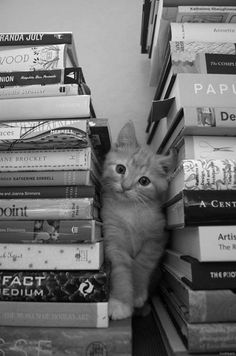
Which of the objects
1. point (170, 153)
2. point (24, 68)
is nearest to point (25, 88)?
point (24, 68)

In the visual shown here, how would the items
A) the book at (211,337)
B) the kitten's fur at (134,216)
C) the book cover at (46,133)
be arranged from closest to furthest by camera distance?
1. the book at (211,337)
2. the book cover at (46,133)
3. the kitten's fur at (134,216)

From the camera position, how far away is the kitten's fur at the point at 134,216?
79 cm

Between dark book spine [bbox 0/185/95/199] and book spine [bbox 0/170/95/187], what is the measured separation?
0.04 feet

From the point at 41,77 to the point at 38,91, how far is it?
4 centimetres

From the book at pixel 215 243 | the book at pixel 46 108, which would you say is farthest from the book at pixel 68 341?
the book at pixel 46 108

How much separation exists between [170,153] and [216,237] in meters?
0.29

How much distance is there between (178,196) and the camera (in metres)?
0.68

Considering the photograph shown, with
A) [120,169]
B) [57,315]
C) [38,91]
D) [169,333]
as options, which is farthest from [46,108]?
[169,333]

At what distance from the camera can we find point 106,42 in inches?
47.0

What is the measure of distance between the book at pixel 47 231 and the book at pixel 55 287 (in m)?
0.08

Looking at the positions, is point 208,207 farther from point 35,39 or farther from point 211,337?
point 35,39

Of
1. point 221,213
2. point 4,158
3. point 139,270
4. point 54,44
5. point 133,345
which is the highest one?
point 54,44

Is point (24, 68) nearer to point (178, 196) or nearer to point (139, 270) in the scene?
point (178, 196)

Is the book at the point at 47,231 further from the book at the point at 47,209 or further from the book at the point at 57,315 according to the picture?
the book at the point at 57,315
